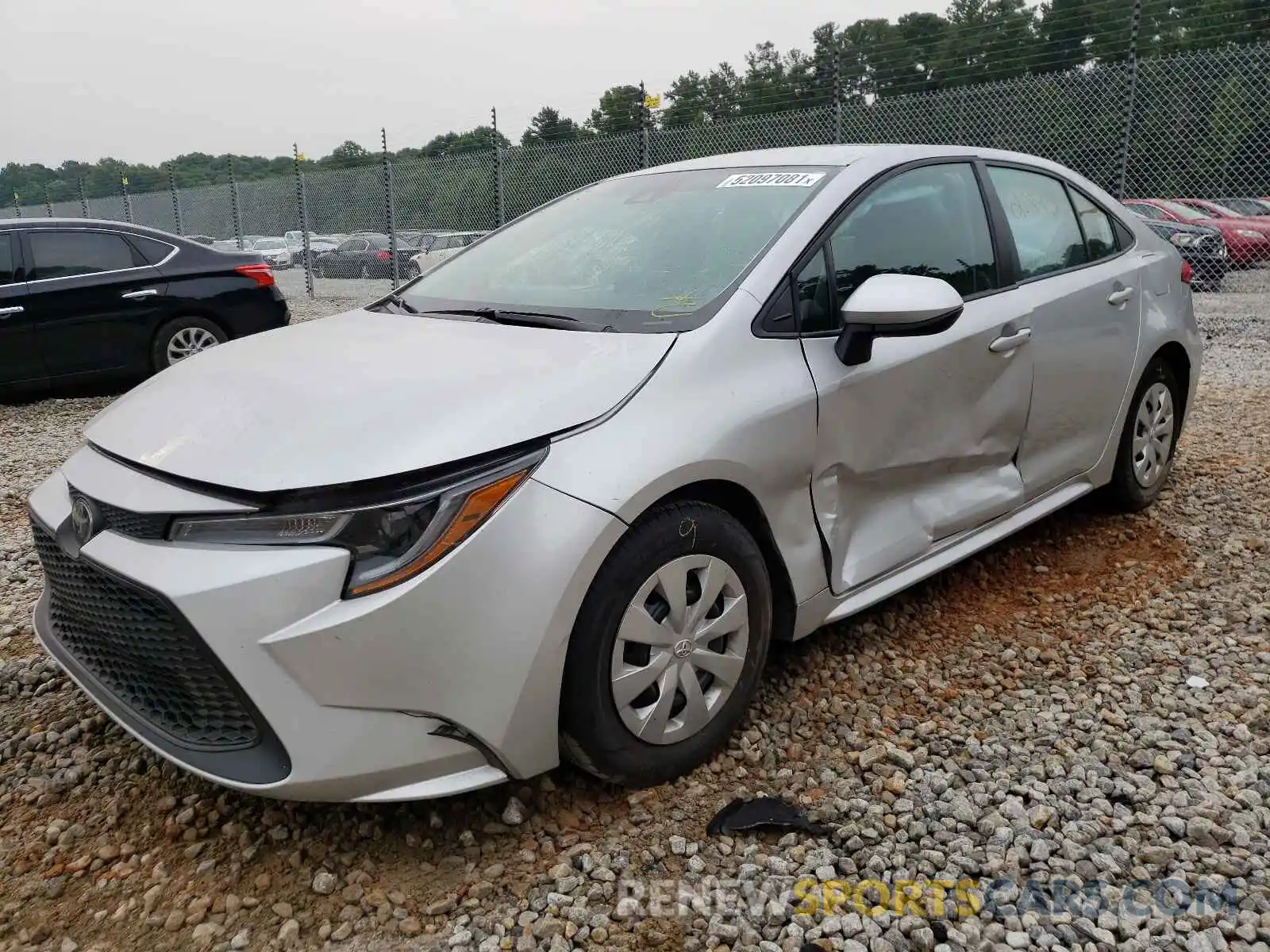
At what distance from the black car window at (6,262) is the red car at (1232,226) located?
1272cm

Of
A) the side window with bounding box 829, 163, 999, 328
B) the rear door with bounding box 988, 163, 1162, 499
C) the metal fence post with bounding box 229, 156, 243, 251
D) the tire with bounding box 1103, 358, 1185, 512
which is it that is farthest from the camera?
the metal fence post with bounding box 229, 156, 243, 251

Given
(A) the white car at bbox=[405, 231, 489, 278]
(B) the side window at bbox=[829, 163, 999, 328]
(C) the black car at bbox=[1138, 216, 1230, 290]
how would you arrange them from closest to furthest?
(B) the side window at bbox=[829, 163, 999, 328], (C) the black car at bbox=[1138, 216, 1230, 290], (A) the white car at bbox=[405, 231, 489, 278]

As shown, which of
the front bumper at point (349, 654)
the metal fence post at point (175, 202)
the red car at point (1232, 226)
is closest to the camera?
the front bumper at point (349, 654)

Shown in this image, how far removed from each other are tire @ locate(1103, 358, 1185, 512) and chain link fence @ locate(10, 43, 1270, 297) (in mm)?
5666

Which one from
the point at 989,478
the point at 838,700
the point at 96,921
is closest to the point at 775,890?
the point at 838,700

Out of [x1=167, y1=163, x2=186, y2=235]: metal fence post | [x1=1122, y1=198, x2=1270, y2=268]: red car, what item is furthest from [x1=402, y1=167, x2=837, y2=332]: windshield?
[x1=167, y1=163, x2=186, y2=235]: metal fence post

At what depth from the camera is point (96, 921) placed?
2.02 metres

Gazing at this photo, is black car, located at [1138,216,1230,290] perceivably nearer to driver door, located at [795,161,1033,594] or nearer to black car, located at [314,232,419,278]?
driver door, located at [795,161,1033,594]

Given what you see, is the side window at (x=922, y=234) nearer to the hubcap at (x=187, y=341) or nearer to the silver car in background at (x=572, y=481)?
the silver car in background at (x=572, y=481)

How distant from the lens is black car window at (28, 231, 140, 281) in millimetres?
6977

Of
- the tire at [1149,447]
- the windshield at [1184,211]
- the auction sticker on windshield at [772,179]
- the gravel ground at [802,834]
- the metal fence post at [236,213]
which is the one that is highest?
the metal fence post at [236,213]

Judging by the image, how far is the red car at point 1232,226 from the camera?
1304 cm

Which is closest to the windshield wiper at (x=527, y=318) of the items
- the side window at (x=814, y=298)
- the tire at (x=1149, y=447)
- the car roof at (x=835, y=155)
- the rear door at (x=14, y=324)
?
the side window at (x=814, y=298)

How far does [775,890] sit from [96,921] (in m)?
1.41
